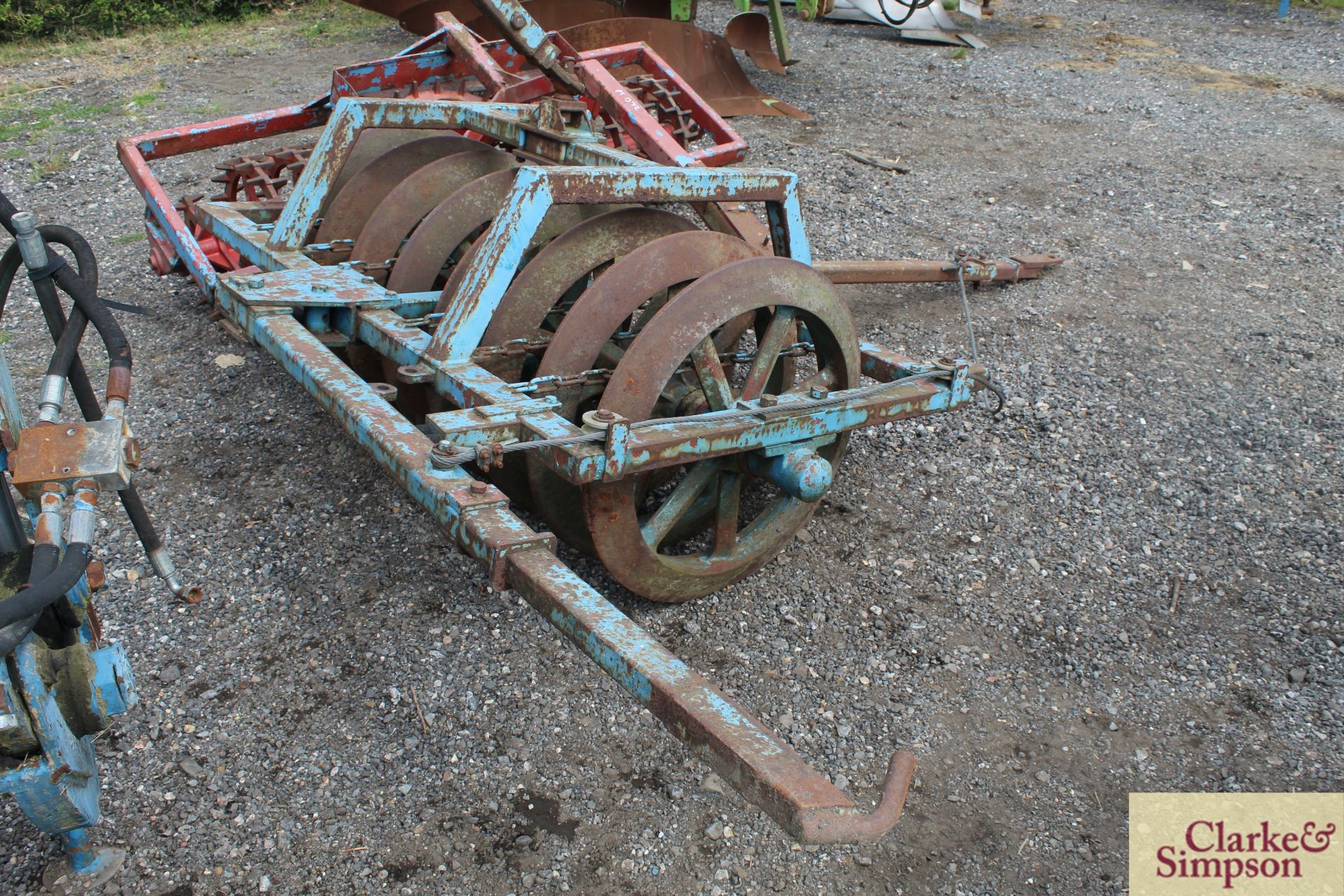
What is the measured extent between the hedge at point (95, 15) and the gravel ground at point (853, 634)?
6.62 meters

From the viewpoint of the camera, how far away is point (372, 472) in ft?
12.1

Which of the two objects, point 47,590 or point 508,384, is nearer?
point 47,590

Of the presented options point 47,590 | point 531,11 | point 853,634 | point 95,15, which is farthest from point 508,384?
point 95,15

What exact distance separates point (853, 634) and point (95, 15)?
11476 millimetres

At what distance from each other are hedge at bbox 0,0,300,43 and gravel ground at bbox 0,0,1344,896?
21.7ft

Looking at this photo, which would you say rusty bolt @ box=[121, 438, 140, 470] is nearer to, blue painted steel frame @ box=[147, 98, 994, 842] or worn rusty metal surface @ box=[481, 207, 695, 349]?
blue painted steel frame @ box=[147, 98, 994, 842]

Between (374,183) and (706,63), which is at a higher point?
(706,63)

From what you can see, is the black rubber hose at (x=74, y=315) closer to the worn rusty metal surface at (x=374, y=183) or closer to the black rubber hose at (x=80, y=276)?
the black rubber hose at (x=80, y=276)

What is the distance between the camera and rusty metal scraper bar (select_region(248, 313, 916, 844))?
1546 millimetres

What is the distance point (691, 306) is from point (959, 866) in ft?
5.03

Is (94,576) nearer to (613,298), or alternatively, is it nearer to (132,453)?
(132,453)

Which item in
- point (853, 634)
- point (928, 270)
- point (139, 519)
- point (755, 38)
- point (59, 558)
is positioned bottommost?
point (853, 634)

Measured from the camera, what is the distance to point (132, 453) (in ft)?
6.13

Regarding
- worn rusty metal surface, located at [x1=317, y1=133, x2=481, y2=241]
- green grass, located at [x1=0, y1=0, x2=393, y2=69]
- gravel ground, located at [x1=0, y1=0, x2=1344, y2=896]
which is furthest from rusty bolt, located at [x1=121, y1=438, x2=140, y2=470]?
green grass, located at [x1=0, y1=0, x2=393, y2=69]
